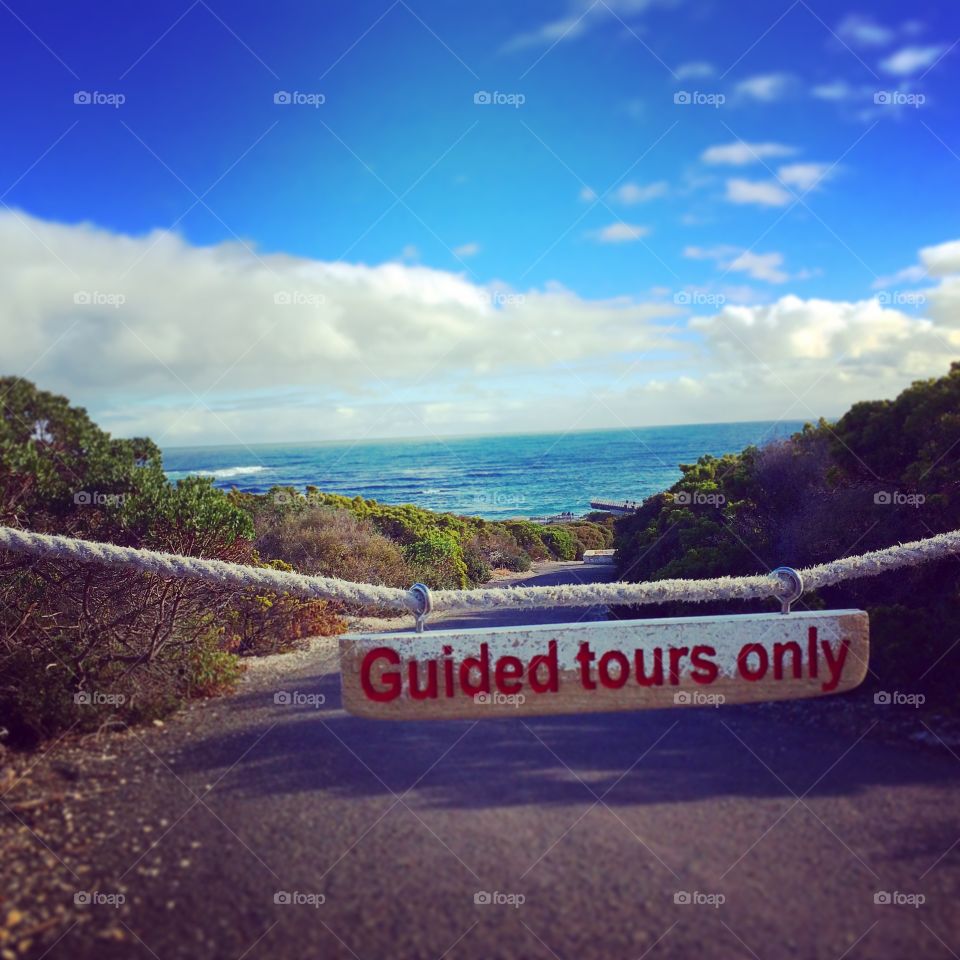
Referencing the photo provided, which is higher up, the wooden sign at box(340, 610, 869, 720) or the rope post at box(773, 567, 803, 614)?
the rope post at box(773, 567, 803, 614)

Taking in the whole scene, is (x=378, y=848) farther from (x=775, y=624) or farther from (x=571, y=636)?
(x=775, y=624)

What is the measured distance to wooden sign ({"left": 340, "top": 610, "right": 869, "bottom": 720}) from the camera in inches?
126

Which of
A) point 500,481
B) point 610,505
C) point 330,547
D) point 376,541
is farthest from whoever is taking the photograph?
point 500,481

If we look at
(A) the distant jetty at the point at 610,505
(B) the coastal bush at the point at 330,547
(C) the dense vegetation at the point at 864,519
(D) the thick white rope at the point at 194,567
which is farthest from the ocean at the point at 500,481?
(D) the thick white rope at the point at 194,567

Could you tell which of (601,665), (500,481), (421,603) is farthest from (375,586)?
(500,481)

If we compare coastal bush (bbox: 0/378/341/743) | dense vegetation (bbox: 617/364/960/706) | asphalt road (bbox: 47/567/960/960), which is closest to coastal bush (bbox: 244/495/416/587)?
coastal bush (bbox: 0/378/341/743)

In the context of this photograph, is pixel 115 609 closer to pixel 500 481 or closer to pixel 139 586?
pixel 139 586

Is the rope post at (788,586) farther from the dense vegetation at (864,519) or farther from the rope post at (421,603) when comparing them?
the rope post at (421,603)

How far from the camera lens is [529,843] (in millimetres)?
2551

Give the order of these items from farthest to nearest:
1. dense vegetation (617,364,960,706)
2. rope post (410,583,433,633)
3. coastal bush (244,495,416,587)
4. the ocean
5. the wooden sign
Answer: the ocean, coastal bush (244,495,416,587), dense vegetation (617,364,960,706), rope post (410,583,433,633), the wooden sign

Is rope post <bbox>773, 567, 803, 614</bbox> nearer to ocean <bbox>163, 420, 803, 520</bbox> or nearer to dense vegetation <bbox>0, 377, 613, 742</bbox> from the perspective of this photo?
dense vegetation <bbox>0, 377, 613, 742</bbox>

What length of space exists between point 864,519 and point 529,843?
543cm

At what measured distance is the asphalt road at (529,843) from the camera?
2.11 m

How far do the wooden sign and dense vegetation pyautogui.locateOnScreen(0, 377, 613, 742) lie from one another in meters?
1.68
